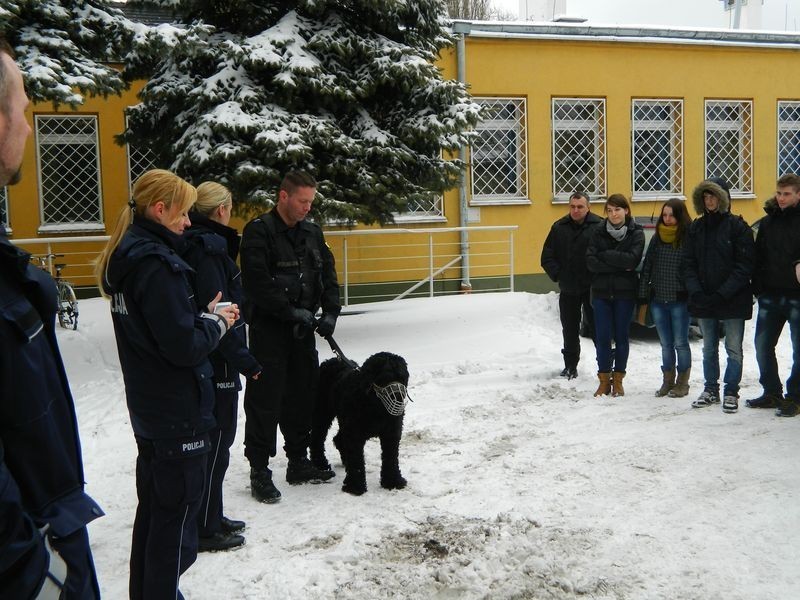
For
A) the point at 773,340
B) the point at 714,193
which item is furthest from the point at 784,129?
the point at 773,340

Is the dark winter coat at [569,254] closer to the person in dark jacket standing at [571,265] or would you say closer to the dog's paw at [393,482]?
the person in dark jacket standing at [571,265]

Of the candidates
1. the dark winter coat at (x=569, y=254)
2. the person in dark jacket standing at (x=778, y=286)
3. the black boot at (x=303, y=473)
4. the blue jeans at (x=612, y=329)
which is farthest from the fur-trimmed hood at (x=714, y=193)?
the black boot at (x=303, y=473)

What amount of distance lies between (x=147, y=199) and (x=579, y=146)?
14094mm

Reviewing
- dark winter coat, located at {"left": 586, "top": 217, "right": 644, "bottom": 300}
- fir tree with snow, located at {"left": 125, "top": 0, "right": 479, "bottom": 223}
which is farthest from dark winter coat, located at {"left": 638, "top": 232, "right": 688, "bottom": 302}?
fir tree with snow, located at {"left": 125, "top": 0, "right": 479, "bottom": 223}

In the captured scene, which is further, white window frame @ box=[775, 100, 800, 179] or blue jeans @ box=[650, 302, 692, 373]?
white window frame @ box=[775, 100, 800, 179]

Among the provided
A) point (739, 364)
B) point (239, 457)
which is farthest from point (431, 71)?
point (239, 457)

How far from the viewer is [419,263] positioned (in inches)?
600

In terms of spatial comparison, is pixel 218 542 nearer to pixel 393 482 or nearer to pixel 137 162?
pixel 393 482

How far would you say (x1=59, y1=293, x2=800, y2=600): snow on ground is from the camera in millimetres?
3822

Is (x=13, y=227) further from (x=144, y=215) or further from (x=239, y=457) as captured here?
(x=144, y=215)

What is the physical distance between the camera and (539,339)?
33.4 ft

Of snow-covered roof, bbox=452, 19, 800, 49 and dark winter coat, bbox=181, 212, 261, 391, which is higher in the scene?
snow-covered roof, bbox=452, 19, 800, 49

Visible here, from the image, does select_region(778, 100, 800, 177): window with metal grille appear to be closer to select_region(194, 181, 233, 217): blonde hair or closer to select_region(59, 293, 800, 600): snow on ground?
select_region(59, 293, 800, 600): snow on ground

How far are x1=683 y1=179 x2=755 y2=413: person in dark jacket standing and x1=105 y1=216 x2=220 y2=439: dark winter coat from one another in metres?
5.24
